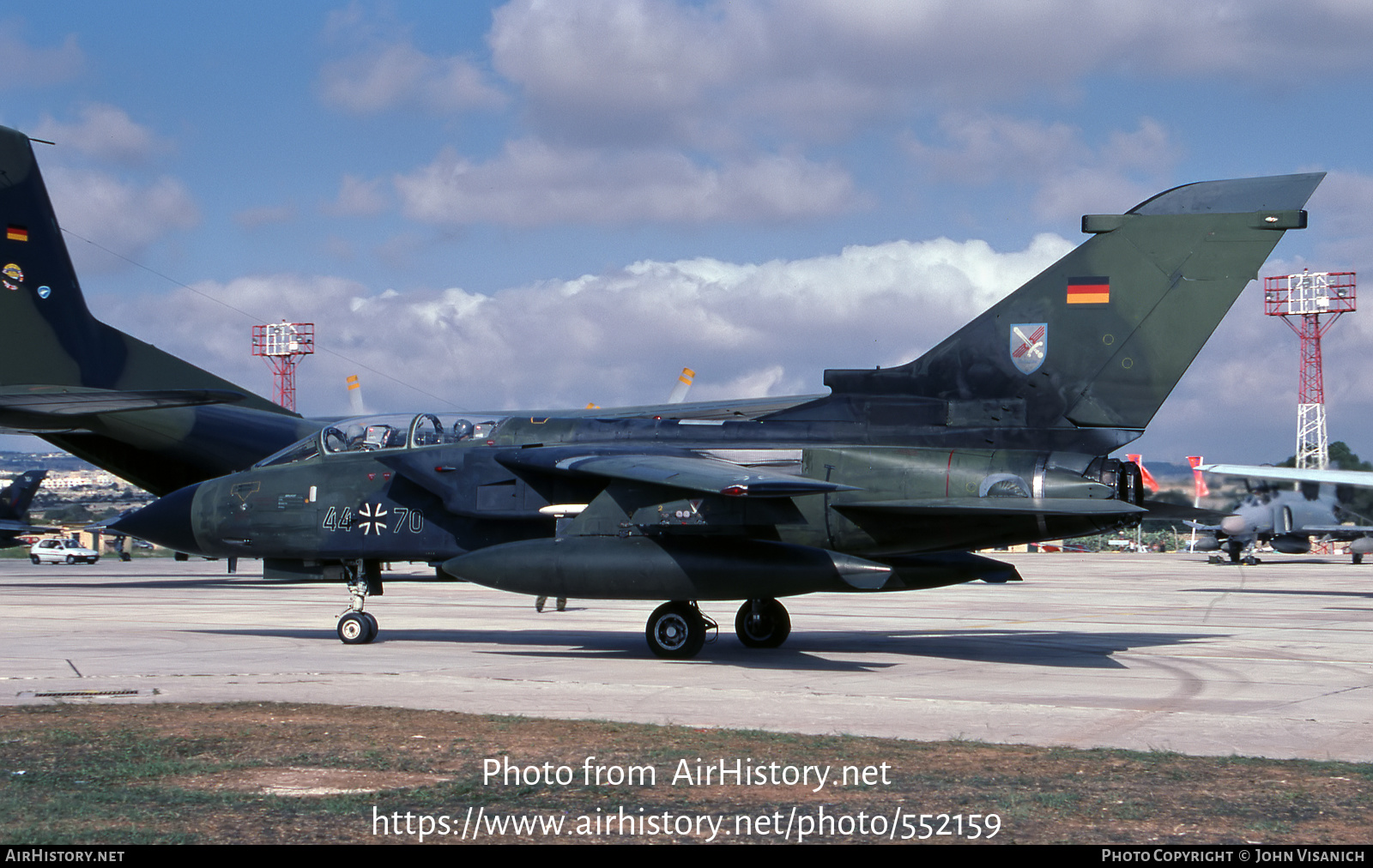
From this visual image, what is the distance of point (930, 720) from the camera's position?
382 inches

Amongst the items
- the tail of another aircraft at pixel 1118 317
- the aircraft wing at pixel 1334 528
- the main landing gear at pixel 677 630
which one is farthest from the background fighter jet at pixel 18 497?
the aircraft wing at pixel 1334 528

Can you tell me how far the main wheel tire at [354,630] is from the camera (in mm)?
15820

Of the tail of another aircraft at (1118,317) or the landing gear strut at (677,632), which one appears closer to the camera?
the tail of another aircraft at (1118,317)

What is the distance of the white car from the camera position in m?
61.8

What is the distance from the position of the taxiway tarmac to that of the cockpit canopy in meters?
2.63

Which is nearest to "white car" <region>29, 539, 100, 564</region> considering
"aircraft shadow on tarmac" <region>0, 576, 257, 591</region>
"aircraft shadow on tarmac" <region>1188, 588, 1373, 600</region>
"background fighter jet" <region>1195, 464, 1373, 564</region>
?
"aircraft shadow on tarmac" <region>0, 576, 257, 591</region>

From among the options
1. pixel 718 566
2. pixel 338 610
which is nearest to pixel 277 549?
pixel 718 566

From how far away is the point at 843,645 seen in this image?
16453 millimetres

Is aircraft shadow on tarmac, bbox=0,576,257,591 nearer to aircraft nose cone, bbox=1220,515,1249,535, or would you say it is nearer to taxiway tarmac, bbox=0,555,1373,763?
taxiway tarmac, bbox=0,555,1373,763

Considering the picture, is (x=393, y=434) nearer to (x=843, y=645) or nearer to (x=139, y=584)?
(x=843, y=645)

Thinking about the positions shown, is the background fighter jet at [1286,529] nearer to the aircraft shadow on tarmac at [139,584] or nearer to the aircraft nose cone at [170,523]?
the aircraft shadow on tarmac at [139,584]

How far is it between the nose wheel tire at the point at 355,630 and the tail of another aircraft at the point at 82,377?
1270 centimetres

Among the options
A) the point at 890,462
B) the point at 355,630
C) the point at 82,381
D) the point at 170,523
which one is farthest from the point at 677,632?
the point at 82,381
